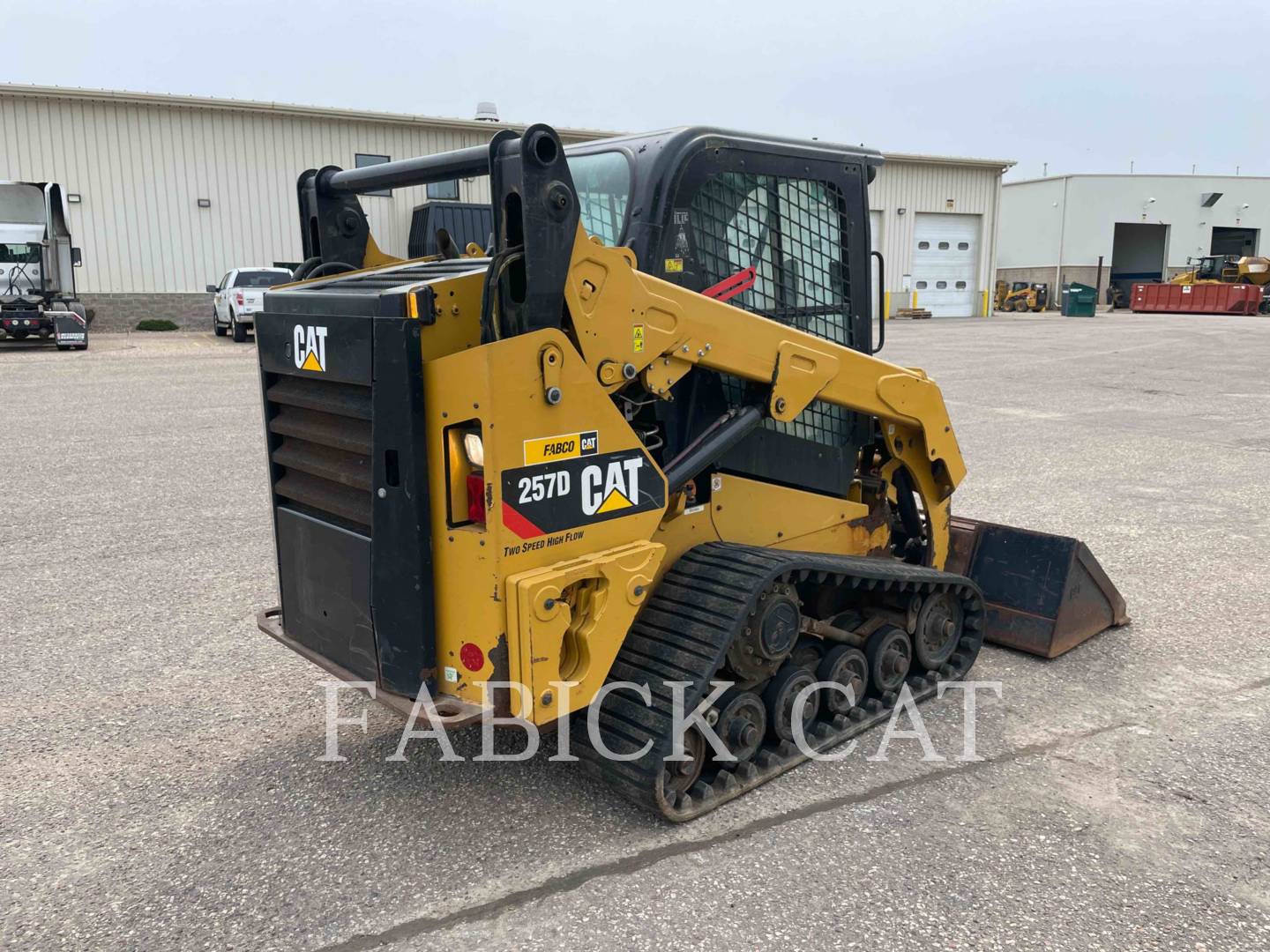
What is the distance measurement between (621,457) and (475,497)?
508mm

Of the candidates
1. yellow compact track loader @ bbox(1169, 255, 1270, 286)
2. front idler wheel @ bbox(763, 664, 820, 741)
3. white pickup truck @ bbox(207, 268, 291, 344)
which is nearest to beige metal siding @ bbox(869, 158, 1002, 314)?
yellow compact track loader @ bbox(1169, 255, 1270, 286)

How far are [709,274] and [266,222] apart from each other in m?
26.0

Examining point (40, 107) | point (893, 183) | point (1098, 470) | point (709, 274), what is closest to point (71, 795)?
point (709, 274)

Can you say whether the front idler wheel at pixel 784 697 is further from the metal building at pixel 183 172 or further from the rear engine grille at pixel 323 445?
the metal building at pixel 183 172

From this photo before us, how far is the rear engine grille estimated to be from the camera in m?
3.21

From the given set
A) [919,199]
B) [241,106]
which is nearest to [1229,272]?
[919,199]

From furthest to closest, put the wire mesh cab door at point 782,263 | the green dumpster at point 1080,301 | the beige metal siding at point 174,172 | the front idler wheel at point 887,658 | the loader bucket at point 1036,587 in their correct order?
the green dumpster at point 1080,301, the beige metal siding at point 174,172, the loader bucket at point 1036,587, the front idler wheel at point 887,658, the wire mesh cab door at point 782,263

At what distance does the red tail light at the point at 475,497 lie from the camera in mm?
3008

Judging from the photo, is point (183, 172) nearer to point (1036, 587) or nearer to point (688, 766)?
point (1036, 587)

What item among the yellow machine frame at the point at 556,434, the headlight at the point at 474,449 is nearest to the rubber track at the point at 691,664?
the yellow machine frame at the point at 556,434

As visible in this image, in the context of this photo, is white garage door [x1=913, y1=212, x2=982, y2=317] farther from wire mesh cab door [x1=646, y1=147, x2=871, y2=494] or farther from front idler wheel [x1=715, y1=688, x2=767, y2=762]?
front idler wheel [x1=715, y1=688, x2=767, y2=762]

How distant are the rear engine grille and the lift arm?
2.49 feet

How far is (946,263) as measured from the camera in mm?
38500

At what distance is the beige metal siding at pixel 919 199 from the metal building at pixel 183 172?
12.6 m
